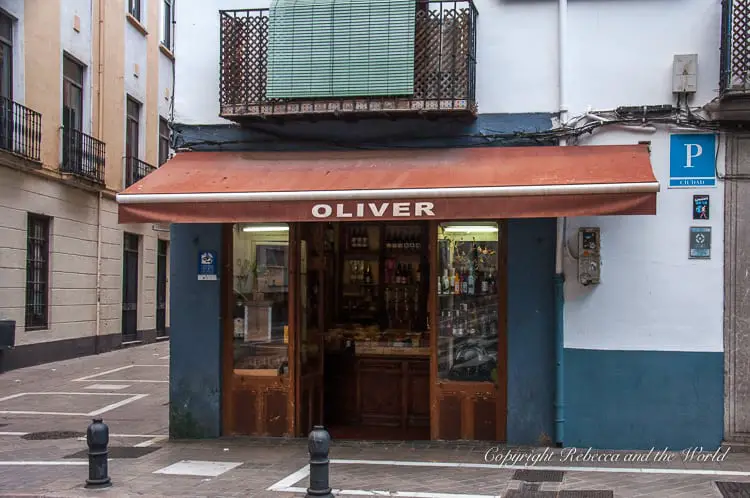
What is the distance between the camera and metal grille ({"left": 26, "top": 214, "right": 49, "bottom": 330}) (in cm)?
1792

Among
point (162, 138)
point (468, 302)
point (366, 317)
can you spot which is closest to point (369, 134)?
point (468, 302)

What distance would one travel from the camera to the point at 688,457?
28.5 ft

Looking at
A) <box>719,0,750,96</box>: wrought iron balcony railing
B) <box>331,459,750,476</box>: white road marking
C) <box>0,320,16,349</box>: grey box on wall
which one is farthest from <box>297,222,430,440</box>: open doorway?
<box>0,320,16,349</box>: grey box on wall

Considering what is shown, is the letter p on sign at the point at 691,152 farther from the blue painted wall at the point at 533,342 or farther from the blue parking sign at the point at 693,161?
the blue painted wall at the point at 533,342

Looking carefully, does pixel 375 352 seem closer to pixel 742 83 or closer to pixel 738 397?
pixel 738 397

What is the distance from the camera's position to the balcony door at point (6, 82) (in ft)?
53.9

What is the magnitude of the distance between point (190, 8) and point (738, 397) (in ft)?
26.2

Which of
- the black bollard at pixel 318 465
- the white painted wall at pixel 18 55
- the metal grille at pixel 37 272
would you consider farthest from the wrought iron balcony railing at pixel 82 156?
the black bollard at pixel 318 465

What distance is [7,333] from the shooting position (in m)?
16.2

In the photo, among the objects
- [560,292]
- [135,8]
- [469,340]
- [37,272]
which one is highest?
[135,8]

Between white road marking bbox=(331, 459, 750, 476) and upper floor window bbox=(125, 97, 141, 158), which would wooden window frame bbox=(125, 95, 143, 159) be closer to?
upper floor window bbox=(125, 97, 141, 158)

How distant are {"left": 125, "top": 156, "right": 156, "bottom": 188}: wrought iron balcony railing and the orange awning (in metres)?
14.0

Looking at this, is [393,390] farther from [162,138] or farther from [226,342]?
[162,138]

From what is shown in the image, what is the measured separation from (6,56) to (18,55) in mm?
271
